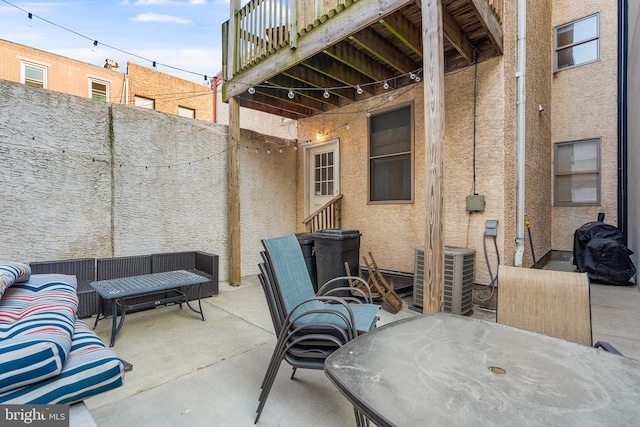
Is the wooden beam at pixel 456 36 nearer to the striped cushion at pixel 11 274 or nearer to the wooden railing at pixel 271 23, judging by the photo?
the wooden railing at pixel 271 23

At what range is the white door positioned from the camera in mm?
5883

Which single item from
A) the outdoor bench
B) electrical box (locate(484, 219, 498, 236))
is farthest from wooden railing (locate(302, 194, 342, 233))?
electrical box (locate(484, 219, 498, 236))

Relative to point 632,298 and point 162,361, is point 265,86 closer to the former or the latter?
point 162,361

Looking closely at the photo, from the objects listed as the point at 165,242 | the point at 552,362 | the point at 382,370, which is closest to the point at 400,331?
the point at 382,370

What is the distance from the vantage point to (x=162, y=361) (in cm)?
258

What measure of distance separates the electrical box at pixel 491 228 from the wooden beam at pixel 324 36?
2.73 m

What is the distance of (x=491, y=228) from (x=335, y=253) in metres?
2.05

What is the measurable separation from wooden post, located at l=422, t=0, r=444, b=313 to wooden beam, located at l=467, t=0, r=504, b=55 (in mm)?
652

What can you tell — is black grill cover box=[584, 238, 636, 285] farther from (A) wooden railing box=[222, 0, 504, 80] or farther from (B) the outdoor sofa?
(B) the outdoor sofa

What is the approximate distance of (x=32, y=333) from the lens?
142cm

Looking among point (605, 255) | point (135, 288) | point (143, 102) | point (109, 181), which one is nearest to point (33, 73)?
point (143, 102)

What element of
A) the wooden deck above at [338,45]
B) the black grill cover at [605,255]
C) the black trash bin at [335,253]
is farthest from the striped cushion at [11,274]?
the black grill cover at [605,255]

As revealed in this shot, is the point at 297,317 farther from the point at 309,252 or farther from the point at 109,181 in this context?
the point at 109,181

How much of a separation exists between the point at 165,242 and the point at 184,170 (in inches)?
47.6
